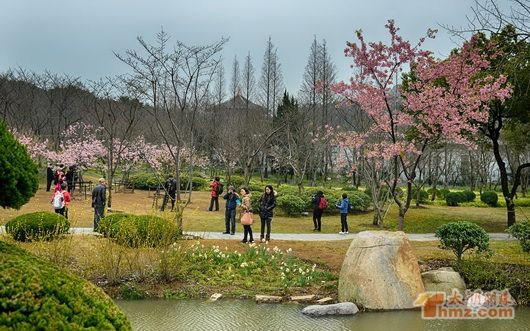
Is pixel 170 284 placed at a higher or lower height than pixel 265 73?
lower

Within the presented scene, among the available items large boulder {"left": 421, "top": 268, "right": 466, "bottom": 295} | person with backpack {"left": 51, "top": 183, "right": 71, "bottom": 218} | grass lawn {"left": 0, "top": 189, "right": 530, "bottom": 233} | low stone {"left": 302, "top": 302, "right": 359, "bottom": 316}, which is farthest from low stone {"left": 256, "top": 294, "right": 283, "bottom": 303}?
person with backpack {"left": 51, "top": 183, "right": 71, "bottom": 218}

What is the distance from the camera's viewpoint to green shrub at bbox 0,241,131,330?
2.55m

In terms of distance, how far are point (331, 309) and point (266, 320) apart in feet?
3.53

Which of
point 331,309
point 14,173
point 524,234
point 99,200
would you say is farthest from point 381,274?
point 99,200

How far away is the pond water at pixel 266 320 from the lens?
699cm

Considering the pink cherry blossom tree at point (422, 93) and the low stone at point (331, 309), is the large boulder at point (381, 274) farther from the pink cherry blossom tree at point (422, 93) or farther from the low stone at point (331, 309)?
the pink cherry blossom tree at point (422, 93)

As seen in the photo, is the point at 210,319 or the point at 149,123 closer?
the point at 210,319

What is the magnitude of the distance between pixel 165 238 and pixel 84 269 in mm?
1590

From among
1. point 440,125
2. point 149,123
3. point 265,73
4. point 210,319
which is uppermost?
point 265,73

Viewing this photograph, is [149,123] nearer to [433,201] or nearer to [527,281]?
[433,201]

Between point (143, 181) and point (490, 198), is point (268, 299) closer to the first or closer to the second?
point (490, 198)

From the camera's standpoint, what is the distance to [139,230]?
415 inches

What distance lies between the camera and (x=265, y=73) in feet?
132

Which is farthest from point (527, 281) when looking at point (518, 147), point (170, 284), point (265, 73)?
point (265, 73)
